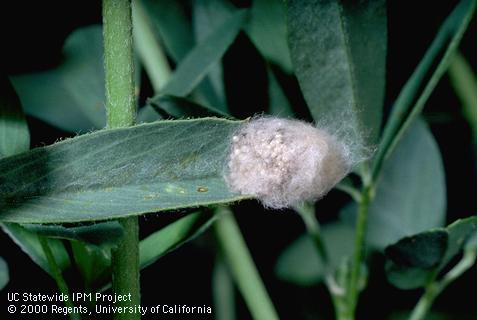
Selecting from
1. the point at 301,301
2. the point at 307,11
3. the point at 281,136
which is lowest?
the point at 301,301

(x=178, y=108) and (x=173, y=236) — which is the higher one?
(x=178, y=108)

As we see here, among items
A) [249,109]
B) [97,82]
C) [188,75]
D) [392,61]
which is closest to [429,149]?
[392,61]

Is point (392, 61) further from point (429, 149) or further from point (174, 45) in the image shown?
point (174, 45)

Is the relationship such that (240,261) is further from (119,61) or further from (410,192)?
(119,61)

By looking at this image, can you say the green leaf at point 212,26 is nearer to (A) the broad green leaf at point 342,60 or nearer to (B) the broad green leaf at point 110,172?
(A) the broad green leaf at point 342,60

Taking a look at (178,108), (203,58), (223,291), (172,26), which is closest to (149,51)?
(172,26)
